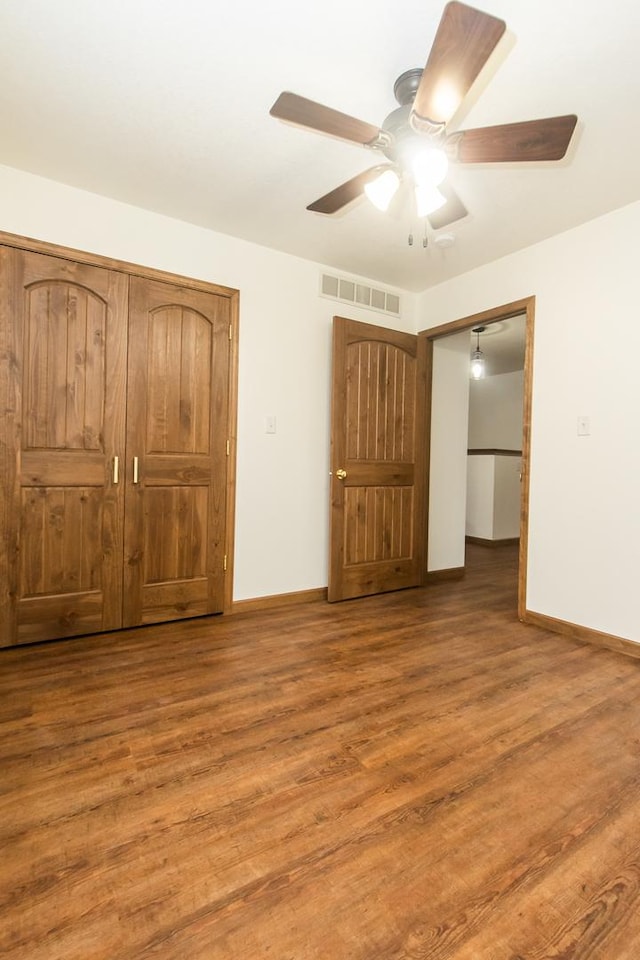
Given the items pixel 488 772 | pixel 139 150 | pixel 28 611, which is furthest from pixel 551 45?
pixel 28 611

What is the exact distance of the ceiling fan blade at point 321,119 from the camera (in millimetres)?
1520

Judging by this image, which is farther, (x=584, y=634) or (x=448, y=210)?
(x=584, y=634)

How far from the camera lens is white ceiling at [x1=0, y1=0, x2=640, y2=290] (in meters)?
1.63

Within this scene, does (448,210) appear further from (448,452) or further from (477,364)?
(477,364)

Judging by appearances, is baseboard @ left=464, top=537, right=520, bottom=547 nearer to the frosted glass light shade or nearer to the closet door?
the frosted glass light shade

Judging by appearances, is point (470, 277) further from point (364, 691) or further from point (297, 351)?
point (364, 691)

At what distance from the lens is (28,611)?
104 inches

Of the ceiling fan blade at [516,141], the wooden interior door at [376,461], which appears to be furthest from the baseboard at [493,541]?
the ceiling fan blade at [516,141]

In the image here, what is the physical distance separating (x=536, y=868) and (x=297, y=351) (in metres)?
3.17

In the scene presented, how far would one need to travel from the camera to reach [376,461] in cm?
376

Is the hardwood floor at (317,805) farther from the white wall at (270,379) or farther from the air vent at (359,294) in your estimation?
the air vent at (359,294)

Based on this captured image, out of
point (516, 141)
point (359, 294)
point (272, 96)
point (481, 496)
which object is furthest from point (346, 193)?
point (481, 496)

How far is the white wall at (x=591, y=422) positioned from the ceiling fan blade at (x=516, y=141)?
1439mm

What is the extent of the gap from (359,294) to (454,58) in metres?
2.52
